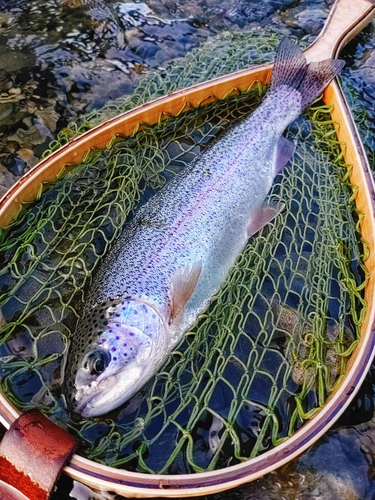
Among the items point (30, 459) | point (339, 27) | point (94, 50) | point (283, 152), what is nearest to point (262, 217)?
point (283, 152)

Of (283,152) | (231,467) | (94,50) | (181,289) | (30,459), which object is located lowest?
(231,467)

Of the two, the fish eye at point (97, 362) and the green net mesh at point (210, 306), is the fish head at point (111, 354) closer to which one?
the fish eye at point (97, 362)

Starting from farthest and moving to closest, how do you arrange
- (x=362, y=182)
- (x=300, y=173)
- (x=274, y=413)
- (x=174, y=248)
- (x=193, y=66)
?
(x=193, y=66) → (x=300, y=173) → (x=362, y=182) → (x=174, y=248) → (x=274, y=413)

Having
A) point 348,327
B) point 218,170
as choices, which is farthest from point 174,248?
point 348,327

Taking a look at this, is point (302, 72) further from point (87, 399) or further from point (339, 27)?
point (87, 399)

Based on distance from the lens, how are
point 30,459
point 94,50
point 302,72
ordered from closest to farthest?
point 30,459, point 302,72, point 94,50

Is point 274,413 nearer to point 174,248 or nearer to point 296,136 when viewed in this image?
point 174,248

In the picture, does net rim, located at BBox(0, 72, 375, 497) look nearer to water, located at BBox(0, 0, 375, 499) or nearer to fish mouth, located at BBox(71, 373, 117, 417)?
fish mouth, located at BBox(71, 373, 117, 417)
